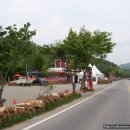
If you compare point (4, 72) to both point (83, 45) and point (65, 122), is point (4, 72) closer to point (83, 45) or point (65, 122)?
point (65, 122)

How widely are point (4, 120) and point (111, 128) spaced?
4.00m

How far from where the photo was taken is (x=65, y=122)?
16.0 metres

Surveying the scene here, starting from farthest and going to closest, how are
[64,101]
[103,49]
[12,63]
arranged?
[103,49], [64,101], [12,63]

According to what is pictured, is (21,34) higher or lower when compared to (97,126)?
higher

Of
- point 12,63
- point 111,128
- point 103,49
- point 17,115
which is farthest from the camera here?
point 103,49

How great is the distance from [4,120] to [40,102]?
5.23m

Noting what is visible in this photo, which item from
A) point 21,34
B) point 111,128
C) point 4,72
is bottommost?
point 111,128

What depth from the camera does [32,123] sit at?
15.9 metres

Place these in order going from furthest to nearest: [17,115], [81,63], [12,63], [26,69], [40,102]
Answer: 1. [26,69]
2. [81,63]
3. [40,102]
4. [12,63]
5. [17,115]

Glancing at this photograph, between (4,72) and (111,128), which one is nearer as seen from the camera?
(111,128)

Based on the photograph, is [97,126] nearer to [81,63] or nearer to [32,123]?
[32,123]

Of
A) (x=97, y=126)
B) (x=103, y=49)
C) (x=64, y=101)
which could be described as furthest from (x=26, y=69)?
(x=97, y=126)

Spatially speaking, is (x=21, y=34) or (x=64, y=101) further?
(x=64, y=101)

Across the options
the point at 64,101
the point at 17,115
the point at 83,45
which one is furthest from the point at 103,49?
the point at 17,115
